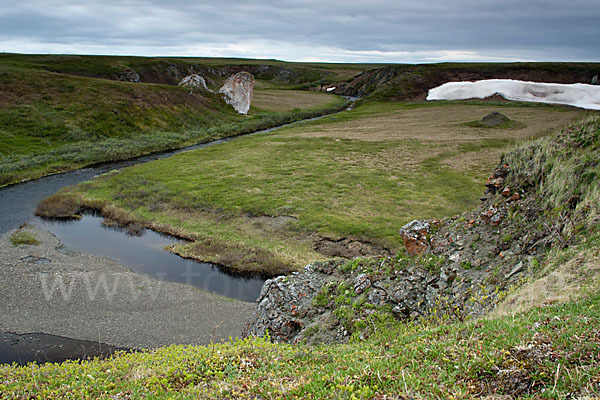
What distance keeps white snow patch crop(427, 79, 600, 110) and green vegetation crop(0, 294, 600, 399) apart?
290 ft

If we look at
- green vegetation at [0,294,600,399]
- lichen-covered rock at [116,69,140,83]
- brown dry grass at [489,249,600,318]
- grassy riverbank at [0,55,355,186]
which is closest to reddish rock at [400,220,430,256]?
green vegetation at [0,294,600,399]

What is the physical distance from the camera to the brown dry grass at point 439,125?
2635 inches

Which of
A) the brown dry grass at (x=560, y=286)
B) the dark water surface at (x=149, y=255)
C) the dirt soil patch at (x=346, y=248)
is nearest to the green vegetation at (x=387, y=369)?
the brown dry grass at (x=560, y=286)

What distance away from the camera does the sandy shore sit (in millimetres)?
19609

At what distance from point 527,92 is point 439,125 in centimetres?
3728

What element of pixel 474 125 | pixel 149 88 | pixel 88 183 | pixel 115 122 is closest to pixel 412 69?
pixel 474 125

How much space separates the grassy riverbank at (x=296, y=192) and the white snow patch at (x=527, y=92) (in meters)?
27.2

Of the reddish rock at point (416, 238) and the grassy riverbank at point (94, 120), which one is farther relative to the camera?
the grassy riverbank at point (94, 120)

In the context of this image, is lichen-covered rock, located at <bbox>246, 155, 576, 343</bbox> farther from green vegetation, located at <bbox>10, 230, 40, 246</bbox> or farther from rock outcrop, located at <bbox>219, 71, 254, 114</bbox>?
rock outcrop, located at <bbox>219, 71, 254, 114</bbox>

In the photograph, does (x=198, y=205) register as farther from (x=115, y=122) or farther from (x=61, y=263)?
Answer: (x=115, y=122)

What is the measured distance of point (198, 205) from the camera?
3675cm

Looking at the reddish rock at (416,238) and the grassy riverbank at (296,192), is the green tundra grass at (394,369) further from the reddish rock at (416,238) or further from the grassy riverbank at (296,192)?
the grassy riverbank at (296,192)

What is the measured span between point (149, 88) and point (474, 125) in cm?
6197

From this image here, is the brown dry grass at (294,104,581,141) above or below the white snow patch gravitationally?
below
